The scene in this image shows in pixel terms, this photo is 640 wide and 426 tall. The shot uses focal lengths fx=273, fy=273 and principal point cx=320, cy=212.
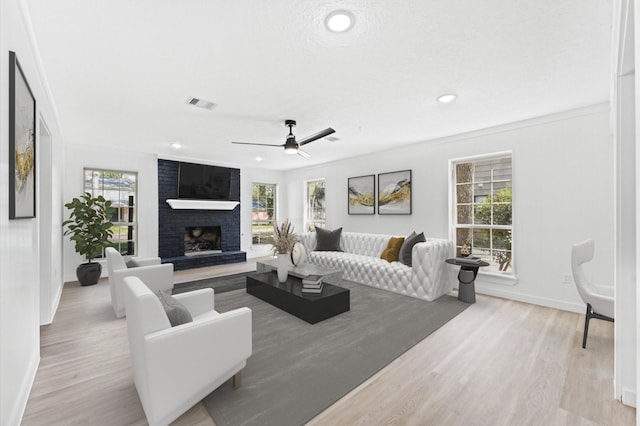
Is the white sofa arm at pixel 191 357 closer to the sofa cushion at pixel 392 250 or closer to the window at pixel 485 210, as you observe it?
the sofa cushion at pixel 392 250

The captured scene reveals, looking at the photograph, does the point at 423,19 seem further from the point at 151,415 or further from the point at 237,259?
→ the point at 237,259

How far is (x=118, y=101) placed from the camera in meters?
3.18

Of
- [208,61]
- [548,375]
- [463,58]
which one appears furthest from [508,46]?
[548,375]

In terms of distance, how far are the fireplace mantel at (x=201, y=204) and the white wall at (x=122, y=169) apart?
0.40 m

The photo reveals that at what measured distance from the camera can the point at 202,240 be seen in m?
6.91

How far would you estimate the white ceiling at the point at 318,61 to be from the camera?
5.80 feet

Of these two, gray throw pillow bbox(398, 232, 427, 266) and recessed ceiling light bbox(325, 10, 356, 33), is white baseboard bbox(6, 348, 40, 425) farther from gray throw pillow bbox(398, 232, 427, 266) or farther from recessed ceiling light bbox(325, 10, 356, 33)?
gray throw pillow bbox(398, 232, 427, 266)

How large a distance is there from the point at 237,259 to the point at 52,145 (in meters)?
4.27

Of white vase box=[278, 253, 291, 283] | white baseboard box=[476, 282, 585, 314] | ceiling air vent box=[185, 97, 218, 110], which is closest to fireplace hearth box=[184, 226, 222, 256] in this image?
white vase box=[278, 253, 291, 283]

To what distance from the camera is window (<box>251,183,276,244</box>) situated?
7891 mm

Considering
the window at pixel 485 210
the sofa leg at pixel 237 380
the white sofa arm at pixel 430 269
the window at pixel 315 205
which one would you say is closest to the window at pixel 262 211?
the window at pixel 315 205

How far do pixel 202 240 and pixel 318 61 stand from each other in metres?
5.81

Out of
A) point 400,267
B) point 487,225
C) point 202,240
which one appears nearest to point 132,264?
point 202,240

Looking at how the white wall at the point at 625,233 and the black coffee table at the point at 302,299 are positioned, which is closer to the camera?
the white wall at the point at 625,233
